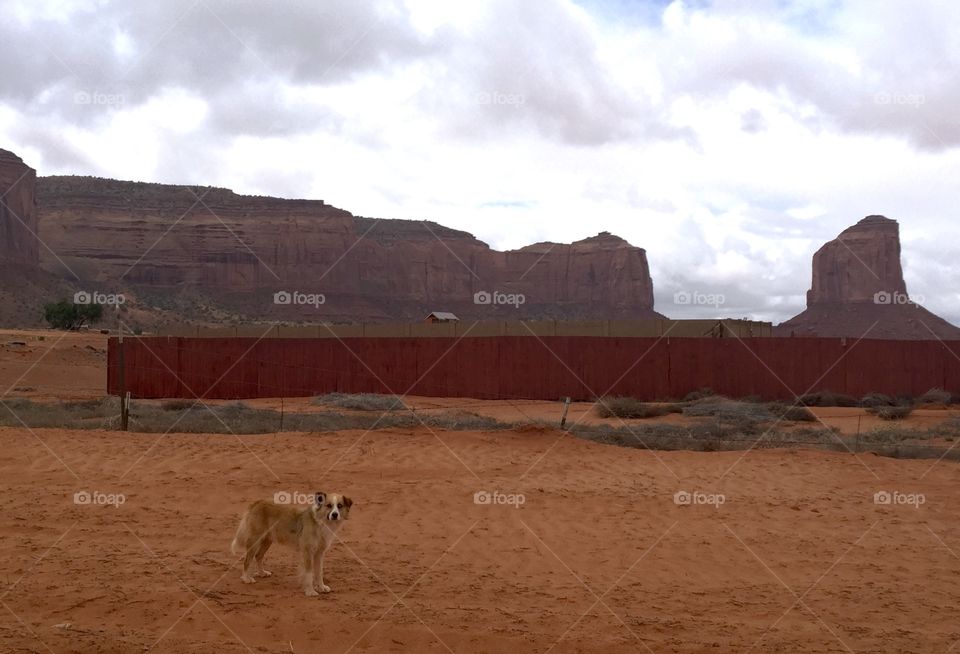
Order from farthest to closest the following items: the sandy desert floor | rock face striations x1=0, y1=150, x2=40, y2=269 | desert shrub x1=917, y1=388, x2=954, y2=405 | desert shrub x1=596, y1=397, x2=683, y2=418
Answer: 1. rock face striations x1=0, y1=150, x2=40, y2=269
2. desert shrub x1=917, y1=388, x2=954, y2=405
3. desert shrub x1=596, y1=397, x2=683, y2=418
4. the sandy desert floor

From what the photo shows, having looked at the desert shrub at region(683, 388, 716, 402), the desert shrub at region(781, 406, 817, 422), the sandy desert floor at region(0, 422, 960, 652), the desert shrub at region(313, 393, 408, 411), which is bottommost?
the sandy desert floor at region(0, 422, 960, 652)

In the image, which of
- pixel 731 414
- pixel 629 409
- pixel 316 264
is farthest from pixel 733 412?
pixel 316 264

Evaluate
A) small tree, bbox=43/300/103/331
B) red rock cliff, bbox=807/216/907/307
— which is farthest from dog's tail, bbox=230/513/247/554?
red rock cliff, bbox=807/216/907/307

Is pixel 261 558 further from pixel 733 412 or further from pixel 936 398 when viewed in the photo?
pixel 936 398

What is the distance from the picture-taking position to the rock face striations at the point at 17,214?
86062 mm

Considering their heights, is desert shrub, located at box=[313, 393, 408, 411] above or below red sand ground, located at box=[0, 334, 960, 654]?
above

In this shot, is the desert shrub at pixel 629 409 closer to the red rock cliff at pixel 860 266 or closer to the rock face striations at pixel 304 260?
the rock face striations at pixel 304 260

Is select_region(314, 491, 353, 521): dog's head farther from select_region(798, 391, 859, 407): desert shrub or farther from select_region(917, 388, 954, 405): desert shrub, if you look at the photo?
select_region(917, 388, 954, 405): desert shrub

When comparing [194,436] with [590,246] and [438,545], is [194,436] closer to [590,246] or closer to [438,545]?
[438,545]

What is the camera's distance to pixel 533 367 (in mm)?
32625

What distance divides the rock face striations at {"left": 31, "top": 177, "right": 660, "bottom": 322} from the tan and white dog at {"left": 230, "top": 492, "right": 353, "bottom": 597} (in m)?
84.1

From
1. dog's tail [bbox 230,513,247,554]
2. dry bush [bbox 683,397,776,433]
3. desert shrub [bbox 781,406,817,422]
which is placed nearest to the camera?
dog's tail [bbox 230,513,247,554]

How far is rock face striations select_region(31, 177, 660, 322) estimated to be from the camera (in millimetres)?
101062

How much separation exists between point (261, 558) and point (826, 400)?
2669 centimetres
